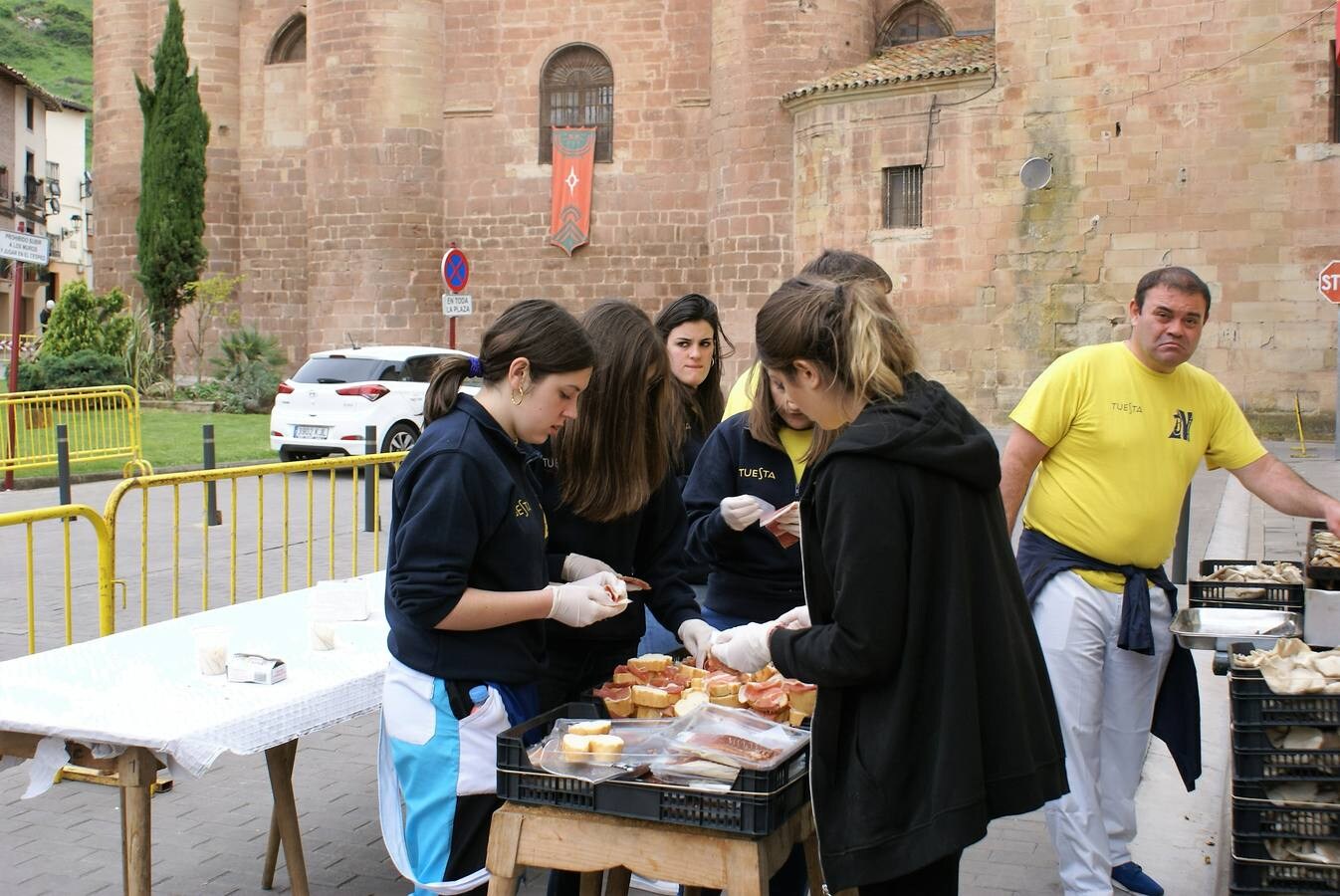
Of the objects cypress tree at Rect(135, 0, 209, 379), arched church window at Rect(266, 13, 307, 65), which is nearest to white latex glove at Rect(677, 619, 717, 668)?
cypress tree at Rect(135, 0, 209, 379)

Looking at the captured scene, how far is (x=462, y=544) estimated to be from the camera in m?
3.08

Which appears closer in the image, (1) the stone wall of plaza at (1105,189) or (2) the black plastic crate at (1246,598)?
(2) the black plastic crate at (1246,598)

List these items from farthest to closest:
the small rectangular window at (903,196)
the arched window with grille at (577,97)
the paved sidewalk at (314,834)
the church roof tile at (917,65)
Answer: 1. the arched window with grille at (577,97)
2. the small rectangular window at (903,196)
3. the church roof tile at (917,65)
4. the paved sidewalk at (314,834)

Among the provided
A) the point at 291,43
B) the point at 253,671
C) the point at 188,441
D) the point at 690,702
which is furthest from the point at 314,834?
the point at 291,43

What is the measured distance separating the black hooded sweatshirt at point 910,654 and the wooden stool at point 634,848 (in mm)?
179

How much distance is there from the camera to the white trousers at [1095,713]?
4.17 m

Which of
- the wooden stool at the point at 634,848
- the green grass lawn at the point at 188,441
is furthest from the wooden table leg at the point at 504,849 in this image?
the green grass lawn at the point at 188,441

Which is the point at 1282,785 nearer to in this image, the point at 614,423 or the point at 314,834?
the point at 614,423

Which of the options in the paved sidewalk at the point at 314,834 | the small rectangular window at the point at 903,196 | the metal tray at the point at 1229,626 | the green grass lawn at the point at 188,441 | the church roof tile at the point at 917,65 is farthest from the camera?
the small rectangular window at the point at 903,196

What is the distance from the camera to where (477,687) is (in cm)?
323

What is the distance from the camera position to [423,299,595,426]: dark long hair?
3209 millimetres

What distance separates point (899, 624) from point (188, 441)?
19.2m

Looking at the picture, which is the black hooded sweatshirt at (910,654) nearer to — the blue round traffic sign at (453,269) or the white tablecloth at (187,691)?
the white tablecloth at (187,691)

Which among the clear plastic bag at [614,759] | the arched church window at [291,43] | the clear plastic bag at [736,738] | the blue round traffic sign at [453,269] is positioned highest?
the arched church window at [291,43]
